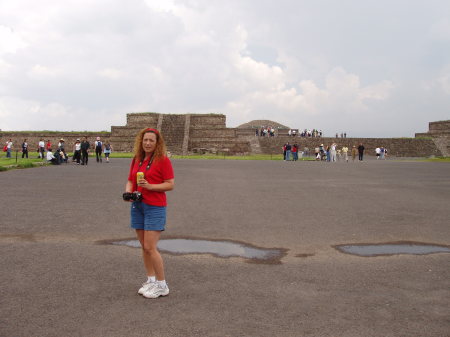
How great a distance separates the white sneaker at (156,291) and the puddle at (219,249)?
155 centimetres

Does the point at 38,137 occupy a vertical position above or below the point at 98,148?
above

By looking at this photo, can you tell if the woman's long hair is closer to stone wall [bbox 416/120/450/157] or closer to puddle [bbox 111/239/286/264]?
puddle [bbox 111/239/286/264]

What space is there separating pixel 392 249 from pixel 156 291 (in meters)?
3.74

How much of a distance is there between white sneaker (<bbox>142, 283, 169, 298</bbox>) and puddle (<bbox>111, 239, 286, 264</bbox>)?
5.10ft

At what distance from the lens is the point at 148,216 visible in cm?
430

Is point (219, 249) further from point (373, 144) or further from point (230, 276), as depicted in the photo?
point (373, 144)

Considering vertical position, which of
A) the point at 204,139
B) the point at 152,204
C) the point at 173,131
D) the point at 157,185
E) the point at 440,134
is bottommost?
the point at 152,204

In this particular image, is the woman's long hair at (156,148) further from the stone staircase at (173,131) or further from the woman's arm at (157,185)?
the stone staircase at (173,131)

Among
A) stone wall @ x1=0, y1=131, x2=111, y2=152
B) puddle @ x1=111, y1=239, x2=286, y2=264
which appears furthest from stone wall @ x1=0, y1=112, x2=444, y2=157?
puddle @ x1=111, y1=239, x2=286, y2=264

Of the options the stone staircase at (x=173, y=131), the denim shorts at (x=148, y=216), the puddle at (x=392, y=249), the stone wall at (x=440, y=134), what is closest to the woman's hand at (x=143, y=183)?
the denim shorts at (x=148, y=216)

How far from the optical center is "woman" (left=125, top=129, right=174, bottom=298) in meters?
4.29

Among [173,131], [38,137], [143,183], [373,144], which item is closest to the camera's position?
[143,183]

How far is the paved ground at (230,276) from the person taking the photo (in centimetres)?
366

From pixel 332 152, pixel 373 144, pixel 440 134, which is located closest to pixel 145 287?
pixel 332 152
